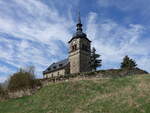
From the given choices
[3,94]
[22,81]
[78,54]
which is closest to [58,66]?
[78,54]

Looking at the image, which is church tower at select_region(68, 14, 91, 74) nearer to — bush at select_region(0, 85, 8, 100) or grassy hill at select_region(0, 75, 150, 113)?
bush at select_region(0, 85, 8, 100)

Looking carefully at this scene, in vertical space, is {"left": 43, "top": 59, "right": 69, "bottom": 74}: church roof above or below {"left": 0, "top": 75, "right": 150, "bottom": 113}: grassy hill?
above

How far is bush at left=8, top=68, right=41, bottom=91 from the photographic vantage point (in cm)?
2683

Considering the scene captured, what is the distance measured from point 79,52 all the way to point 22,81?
2756 centimetres

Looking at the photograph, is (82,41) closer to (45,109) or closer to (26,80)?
(26,80)

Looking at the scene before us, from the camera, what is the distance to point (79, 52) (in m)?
52.8

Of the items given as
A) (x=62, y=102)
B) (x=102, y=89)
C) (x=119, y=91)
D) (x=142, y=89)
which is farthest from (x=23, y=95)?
(x=142, y=89)

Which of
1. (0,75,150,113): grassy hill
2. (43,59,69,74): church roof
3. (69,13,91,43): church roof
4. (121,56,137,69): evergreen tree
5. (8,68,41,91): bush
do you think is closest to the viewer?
(0,75,150,113): grassy hill

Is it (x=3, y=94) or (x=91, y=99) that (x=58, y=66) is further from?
(x=91, y=99)

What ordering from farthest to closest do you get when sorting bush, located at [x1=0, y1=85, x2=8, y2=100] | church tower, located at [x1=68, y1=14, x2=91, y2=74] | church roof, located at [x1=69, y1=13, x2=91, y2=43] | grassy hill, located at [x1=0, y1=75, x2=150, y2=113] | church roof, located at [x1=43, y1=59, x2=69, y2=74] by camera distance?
church roof, located at [x1=43, y1=59, x2=69, y2=74] < church roof, located at [x1=69, y1=13, x2=91, y2=43] < church tower, located at [x1=68, y1=14, x2=91, y2=74] < bush, located at [x1=0, y1=85, x2=8, y2=100] < grassy hill, located at [x1=0, y1=75, x2=150, y2=113]

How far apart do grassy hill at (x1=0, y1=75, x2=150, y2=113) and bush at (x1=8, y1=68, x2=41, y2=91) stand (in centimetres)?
494

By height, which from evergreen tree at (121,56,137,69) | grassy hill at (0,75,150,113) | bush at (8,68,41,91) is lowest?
grassy hill at (0,75,150,113)

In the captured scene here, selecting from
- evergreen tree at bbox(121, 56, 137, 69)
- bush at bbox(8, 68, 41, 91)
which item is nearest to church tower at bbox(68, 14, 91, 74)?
evergreen tree at bbox(121, 56, 137, 69)

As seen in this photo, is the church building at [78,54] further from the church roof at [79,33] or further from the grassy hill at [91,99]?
the grassy hill at [91,99]
